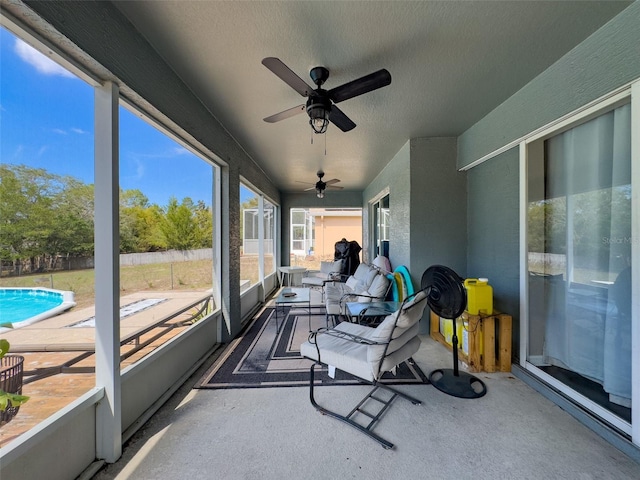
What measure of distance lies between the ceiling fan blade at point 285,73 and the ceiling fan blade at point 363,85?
21 cm

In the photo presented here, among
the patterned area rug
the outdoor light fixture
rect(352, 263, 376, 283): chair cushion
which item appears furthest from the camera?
rect(352, 263, 376, 283): chair cushion

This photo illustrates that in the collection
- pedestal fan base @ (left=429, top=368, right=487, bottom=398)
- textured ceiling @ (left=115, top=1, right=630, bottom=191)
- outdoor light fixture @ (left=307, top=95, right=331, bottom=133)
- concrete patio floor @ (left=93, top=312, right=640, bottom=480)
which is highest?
textured ceiling @ (left=115, top=1, right=630, bottom=191)

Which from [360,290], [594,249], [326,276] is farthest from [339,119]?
[326,276]

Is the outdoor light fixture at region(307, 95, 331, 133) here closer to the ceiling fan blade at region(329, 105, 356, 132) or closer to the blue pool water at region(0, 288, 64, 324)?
Result: the ceiling fan blade at region(329, 105, 356, 132)

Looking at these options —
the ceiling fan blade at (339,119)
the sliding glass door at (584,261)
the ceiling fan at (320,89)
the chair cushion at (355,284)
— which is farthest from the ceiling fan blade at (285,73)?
the chair cushion at (355,284)

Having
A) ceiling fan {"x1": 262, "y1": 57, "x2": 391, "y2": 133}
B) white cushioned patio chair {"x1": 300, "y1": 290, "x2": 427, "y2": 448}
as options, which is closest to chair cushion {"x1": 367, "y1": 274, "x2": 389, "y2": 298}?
white cushioned patio chair {"x1": 300, "y1": 290, "x2": 427, "y2": 448}

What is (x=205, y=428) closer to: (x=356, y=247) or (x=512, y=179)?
(x=512, y=179)

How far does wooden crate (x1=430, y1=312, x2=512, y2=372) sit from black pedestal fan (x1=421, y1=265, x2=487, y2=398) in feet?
0.73

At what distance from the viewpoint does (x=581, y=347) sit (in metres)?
1.94

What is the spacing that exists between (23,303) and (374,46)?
8.30ft

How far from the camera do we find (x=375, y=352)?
1.76 metres

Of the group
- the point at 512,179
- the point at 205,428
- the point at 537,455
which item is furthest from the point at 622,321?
the point at 205,428

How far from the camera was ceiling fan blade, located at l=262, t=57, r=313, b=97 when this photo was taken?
1.54m

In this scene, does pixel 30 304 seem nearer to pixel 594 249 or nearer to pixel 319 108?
pixel 319 108
